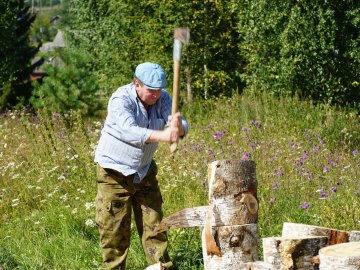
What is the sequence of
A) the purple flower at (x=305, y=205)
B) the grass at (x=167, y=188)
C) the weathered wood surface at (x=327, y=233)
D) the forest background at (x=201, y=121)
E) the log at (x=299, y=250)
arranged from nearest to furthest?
the log at (x=299, y=250) → the weathered wood surface at (x=327, y=233) → the purple flower at (x=305, y=205) → the grass at (x=167, y=188) → the forest background at (x=201, y=121)

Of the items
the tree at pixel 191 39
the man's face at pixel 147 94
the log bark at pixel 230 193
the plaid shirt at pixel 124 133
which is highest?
the tree at pixel 191 39

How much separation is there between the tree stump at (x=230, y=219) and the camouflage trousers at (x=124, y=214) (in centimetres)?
132

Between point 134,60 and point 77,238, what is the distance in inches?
514

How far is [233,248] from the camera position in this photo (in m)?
4.12

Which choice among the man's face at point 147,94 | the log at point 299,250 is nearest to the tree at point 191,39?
the man's face at point 147,94

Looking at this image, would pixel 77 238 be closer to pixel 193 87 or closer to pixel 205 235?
pixel 205 235

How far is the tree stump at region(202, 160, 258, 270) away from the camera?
4.12 metres

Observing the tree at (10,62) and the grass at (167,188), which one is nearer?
the grass at (167,188)

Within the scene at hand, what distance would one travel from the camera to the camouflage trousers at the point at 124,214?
213 inches

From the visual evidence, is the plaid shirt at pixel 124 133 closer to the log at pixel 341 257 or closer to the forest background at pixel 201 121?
the forest background at pixel 201 121

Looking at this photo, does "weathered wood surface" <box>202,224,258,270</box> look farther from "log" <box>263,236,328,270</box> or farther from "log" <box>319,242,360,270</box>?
"log" <box>319,242,360,270</box>

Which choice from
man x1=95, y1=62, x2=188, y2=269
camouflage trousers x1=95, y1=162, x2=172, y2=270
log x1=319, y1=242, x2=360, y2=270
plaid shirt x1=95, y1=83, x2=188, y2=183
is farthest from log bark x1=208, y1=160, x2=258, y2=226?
camouflage trousers x1=95, y1=162, x2=172, y2=270

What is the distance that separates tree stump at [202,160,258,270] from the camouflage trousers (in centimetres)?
132

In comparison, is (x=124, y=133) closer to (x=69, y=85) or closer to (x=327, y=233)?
(x=327, y=233)
